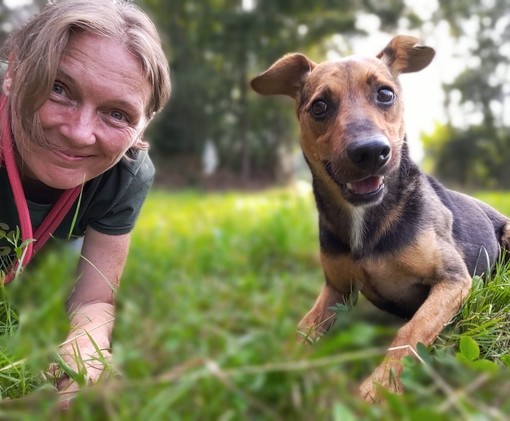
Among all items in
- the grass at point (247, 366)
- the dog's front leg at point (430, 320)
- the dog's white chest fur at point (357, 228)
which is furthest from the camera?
the dog's white chest fur at point (357, 228)

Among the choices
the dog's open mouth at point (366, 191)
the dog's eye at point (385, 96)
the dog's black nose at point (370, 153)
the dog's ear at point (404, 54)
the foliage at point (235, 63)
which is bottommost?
the foliage at point (235, 63)

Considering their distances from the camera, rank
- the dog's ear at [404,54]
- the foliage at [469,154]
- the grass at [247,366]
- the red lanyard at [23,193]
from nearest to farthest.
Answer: the grass at [247,366] < the red lanyard at [23,193] < the dog's ear at [404,54] < the foliage at [469,154]

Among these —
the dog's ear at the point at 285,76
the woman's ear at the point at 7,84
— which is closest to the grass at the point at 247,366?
the woman's ear at the point at 7,84

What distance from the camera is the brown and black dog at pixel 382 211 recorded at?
255cm

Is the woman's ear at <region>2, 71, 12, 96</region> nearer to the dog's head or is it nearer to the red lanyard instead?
the red lanyard

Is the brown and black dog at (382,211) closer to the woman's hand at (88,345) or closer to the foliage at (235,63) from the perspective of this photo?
the woman's hand at (88,345)

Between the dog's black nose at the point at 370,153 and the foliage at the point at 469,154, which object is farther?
the foliage at the point at 469,154

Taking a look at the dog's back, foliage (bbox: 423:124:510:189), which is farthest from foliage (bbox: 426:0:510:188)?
the dog's back

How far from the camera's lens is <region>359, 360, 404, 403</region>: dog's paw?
1.84 m

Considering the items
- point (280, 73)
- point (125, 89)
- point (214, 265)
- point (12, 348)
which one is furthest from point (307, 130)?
point (214, 265)

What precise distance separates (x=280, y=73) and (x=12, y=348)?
7.00 feet

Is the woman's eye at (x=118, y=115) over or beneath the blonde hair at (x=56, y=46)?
beneath

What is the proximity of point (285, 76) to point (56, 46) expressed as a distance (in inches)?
55.3

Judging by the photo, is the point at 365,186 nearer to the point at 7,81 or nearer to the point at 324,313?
the point at 324,313
